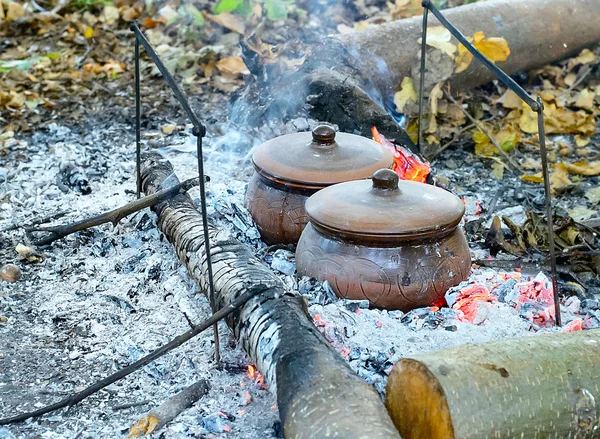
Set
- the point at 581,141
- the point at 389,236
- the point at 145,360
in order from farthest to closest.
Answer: the point at 581,141, the point at 389,236, the point at 145,360

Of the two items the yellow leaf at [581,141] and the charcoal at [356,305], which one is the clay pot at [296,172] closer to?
the charcoal at [356,305]

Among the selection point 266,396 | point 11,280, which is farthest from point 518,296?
point 11,280

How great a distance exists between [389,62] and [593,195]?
1936 millimetres

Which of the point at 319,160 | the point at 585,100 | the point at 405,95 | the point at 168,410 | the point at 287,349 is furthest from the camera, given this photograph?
the point at 585,100

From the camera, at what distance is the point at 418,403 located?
258cm

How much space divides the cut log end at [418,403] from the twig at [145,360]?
2.62 ft

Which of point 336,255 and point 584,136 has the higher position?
point 336,255

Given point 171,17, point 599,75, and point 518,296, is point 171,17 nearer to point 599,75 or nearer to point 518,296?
point 599,75

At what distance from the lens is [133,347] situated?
3.60 m

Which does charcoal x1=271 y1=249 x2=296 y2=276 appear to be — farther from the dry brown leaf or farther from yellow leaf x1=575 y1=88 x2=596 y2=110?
the dry brown leaf

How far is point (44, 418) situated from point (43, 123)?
4.28 meters

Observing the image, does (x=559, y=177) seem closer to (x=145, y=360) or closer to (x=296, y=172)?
(x=296, y=172)

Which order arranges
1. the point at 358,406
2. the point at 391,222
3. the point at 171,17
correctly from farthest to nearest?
the point at 171,17 < the point at 391,222 < the point at 358,406

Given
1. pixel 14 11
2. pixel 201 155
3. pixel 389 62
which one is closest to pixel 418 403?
pixel 201 155
